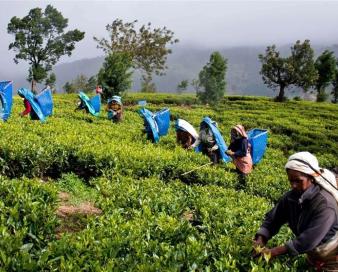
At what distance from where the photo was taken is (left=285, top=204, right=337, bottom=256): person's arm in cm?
403

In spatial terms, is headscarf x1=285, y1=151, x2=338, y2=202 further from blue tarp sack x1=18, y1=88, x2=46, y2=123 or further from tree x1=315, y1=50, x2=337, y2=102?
tree x1=315, y1=50, x2=337, y2=102

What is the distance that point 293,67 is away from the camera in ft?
164

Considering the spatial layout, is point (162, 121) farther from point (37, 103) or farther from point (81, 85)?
point (81, 85)

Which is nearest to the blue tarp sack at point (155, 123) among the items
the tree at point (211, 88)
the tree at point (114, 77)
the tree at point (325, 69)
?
the tree at point (114, 77)

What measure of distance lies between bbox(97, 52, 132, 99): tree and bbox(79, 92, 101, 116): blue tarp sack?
33.1ft

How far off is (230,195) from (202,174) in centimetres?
198

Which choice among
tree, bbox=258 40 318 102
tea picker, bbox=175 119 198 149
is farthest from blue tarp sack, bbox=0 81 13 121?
tree, bbox=258 40 318 102

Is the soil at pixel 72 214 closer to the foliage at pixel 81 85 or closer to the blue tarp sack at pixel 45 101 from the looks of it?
the blue tarp sack at pixel 45 101

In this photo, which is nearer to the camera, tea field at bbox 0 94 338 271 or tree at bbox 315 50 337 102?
tea field at bbox 0 94 338 271

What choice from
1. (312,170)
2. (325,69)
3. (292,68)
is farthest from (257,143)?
(325,69)

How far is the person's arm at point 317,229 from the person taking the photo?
4.03 m

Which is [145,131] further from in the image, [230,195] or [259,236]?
[259,236]

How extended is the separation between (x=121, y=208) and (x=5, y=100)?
7927 millimetres

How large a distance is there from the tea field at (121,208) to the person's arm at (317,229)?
1.40 feet
